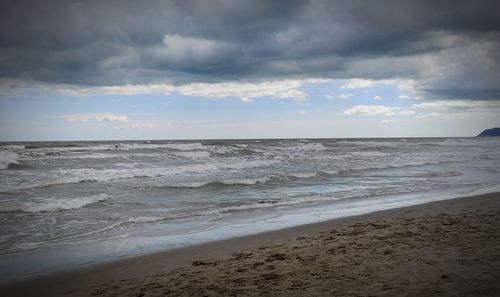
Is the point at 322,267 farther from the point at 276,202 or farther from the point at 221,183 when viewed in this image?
the point at 221,183

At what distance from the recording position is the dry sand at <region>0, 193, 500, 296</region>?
4180mm

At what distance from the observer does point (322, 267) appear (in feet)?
16.4

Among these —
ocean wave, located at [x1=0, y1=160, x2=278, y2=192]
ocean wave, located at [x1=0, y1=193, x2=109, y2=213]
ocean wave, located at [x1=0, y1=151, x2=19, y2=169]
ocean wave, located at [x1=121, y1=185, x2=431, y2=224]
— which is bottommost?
ocean wave, located at [x1=121, y1=185, x2=431, y2=224]

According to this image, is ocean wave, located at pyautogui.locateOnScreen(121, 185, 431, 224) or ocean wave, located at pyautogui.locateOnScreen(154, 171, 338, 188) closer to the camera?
ocean wave, located at pyautogui.locateOnScreen(121, 185, 431, 224)

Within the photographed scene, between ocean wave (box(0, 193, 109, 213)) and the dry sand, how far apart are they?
592cm

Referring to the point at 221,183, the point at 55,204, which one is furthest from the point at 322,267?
the point at 221,183

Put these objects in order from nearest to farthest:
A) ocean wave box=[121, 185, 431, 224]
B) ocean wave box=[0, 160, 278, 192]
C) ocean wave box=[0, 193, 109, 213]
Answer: ocean wave box=[121, 185, 431, 224], ocean wave box=[0, 193, 109, 213], ocean wave box=[0, 160, 278, 192]

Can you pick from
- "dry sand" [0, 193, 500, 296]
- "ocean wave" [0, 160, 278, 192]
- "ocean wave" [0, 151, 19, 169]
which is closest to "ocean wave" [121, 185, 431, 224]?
"dry sand" [0, 193, 500, 296]

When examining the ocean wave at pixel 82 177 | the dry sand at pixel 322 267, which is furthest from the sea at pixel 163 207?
the dry sand at pixel 322 267

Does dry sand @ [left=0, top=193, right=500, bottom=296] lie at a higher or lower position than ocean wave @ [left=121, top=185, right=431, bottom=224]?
higher

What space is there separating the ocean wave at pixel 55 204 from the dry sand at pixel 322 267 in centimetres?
592

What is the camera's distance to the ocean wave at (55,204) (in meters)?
10.8

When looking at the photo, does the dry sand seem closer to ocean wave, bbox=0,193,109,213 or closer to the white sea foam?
ocean wave, bbox=0,193,109,213

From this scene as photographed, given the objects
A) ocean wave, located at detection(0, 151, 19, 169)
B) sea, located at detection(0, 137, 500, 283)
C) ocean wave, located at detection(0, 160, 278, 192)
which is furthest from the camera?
ocean wave, located at detection(0, 151, 19, 169)
